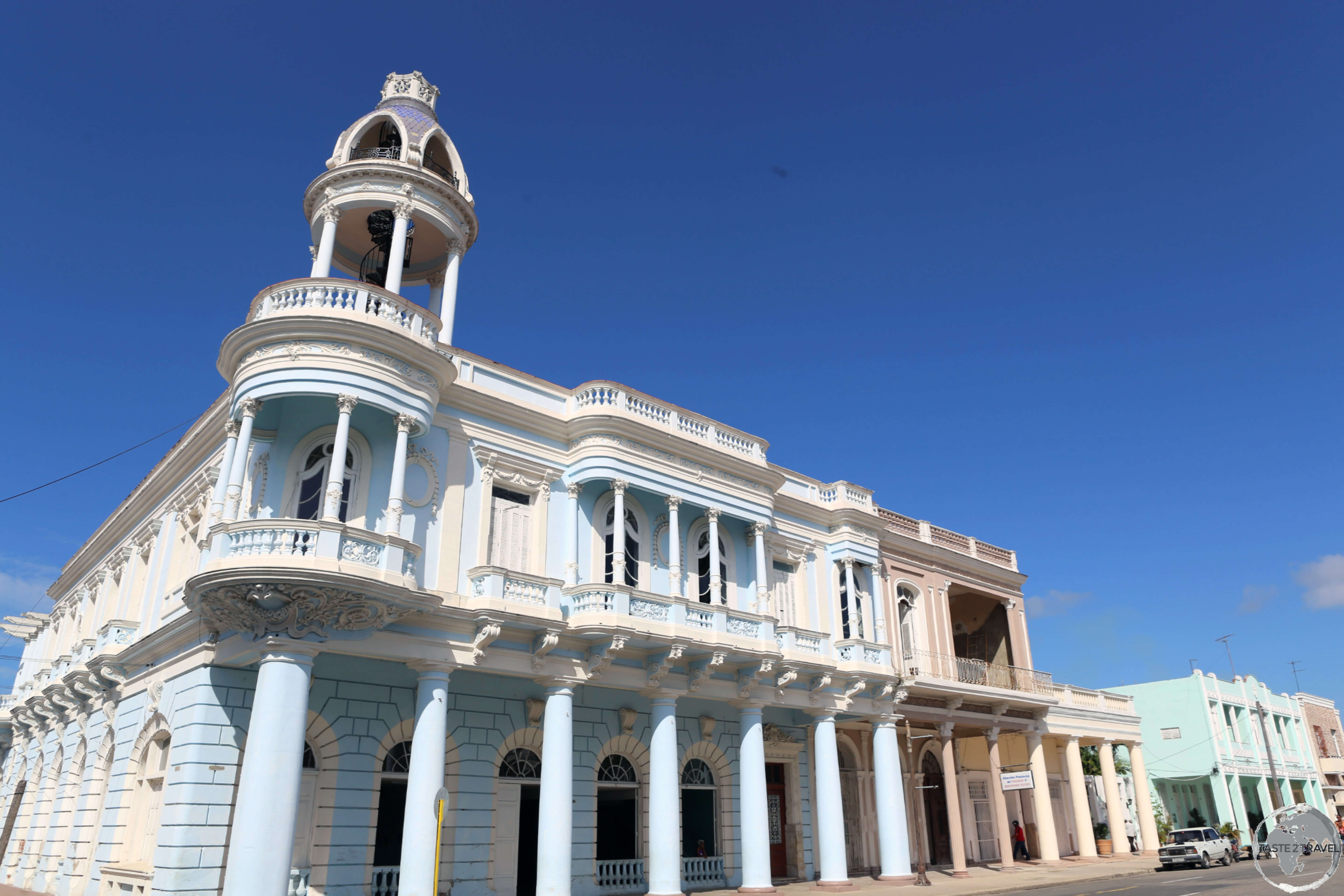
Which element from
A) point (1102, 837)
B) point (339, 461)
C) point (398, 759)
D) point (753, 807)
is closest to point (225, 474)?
point (339, 461)

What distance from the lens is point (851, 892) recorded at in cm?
2097

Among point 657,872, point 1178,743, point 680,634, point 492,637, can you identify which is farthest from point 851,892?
point 1178,743

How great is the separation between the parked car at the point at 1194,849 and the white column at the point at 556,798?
2289 cm

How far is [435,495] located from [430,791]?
18.1ft

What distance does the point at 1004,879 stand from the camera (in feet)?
80.7

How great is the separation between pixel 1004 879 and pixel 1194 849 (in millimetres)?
10139

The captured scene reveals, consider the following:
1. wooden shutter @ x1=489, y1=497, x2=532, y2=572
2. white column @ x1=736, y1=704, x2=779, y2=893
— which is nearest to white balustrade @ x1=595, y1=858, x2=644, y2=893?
white column @ x1=736, y1=704, x2=779, y2=893

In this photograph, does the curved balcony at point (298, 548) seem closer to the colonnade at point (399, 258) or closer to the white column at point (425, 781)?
the white column at point (425, 781)

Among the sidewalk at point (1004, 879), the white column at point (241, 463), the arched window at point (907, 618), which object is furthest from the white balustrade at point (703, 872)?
the white column at point (241, 463)

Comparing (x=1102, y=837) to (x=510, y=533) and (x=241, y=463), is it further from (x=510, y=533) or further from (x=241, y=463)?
(x=241, y=463)

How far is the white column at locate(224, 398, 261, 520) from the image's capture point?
15.4 meters

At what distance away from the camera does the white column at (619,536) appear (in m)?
19.1

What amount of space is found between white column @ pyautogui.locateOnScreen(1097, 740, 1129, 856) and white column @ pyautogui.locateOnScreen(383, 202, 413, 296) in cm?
3013

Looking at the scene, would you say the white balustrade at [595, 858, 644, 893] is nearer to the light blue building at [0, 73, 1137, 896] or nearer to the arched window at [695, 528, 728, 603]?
the light blue building at [0, 73, 1137, 896]
